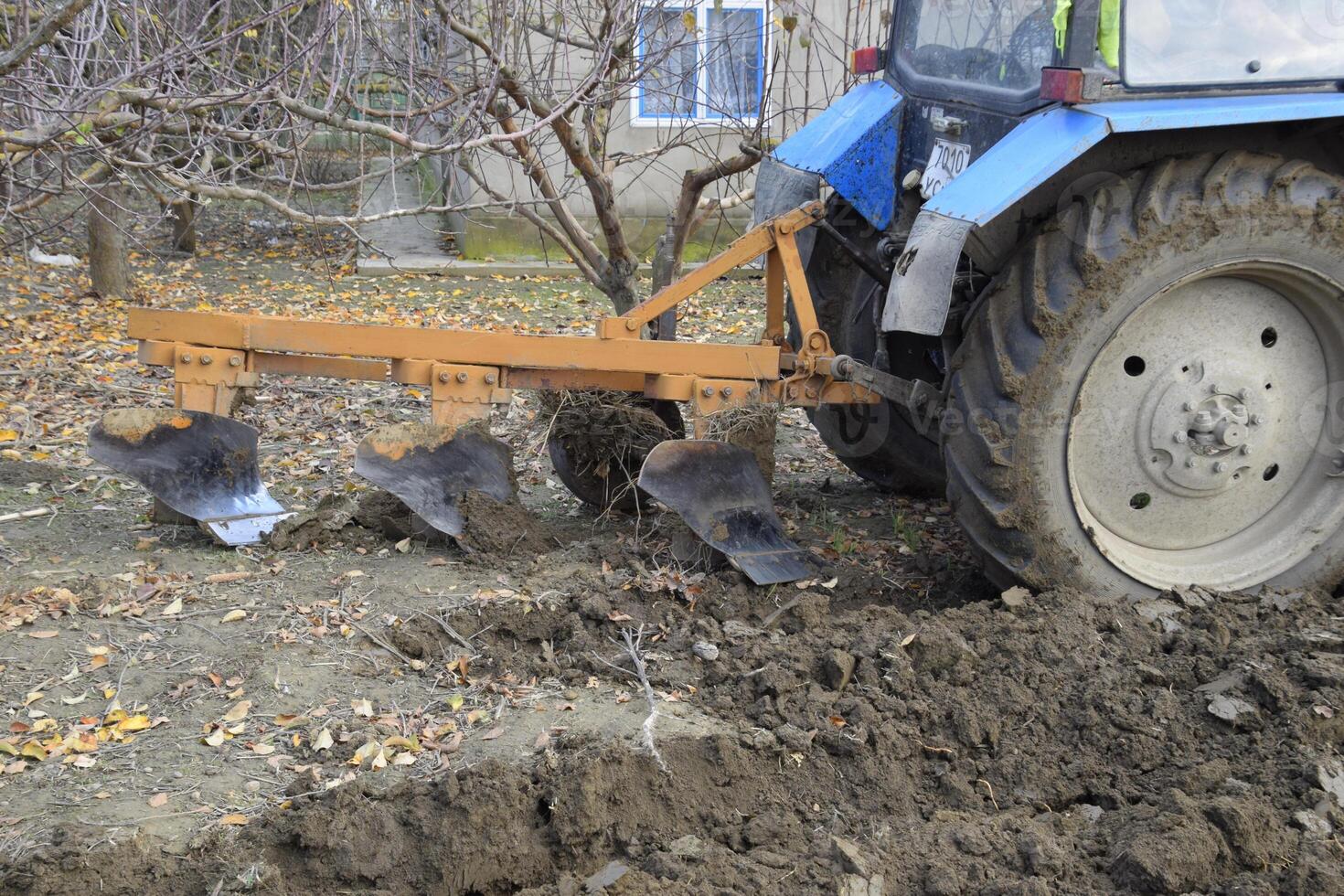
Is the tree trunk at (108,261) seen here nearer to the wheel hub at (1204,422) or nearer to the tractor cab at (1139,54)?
the tractor cab at (1139,54)

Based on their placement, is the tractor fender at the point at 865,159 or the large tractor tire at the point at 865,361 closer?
the tractor fender at the point at 865,159

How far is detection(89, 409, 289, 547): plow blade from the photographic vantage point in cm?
421

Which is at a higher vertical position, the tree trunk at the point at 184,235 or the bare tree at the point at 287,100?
the bare tree at the point at 287,100

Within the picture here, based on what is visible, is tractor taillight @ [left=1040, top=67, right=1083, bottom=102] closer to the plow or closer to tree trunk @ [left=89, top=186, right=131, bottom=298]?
the plow

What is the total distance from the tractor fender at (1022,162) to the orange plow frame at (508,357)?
62cm

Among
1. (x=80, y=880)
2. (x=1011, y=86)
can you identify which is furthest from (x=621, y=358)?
(x=80, y=880)

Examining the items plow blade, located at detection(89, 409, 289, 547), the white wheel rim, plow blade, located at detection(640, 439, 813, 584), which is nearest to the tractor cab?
the white wheel rim

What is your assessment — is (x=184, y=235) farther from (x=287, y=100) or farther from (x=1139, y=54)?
(x=1139, y=54)


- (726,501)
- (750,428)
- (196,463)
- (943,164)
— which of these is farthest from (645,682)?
(943,164)

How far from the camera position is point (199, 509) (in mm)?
4309

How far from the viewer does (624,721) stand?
323 cm

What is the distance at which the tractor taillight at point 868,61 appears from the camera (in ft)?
15.8

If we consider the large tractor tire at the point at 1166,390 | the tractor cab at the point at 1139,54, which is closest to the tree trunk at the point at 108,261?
the tractor cab at the point at 1139,54

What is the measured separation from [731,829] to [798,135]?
3.05 meters
